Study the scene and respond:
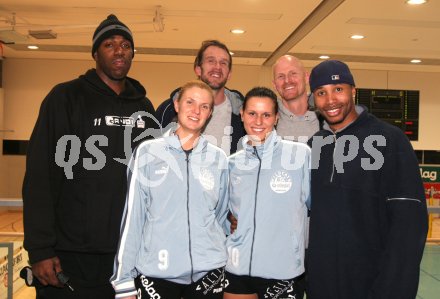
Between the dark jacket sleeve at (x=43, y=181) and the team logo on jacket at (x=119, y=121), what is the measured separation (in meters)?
0.20

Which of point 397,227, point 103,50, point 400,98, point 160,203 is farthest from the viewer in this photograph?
point 400,98

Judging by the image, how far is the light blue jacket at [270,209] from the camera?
2.10m

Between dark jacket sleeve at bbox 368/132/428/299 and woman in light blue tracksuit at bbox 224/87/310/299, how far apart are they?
0.45m

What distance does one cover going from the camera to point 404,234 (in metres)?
1.77

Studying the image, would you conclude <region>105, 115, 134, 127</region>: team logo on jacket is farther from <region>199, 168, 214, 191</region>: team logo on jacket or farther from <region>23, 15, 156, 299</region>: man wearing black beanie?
<region>199, 168, 214, 191</region>: team logo on jacket

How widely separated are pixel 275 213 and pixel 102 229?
2.78 feet

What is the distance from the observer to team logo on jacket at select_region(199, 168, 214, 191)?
209 cm

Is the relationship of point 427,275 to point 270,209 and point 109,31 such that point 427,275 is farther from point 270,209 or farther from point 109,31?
point 109,31

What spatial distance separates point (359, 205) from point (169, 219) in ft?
2.74

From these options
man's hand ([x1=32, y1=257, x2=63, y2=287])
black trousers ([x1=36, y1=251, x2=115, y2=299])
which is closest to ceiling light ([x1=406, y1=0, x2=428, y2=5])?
black trousers ([x1=36, y1=251, x2=115, y2=299])

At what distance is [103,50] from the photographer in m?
2.36

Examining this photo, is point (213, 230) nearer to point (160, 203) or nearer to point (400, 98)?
point (160, 203)

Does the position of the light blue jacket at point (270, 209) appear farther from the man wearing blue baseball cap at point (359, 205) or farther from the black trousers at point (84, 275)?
the black trousers at point (84, 275)

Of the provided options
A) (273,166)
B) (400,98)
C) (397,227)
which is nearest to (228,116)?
(273,166)
